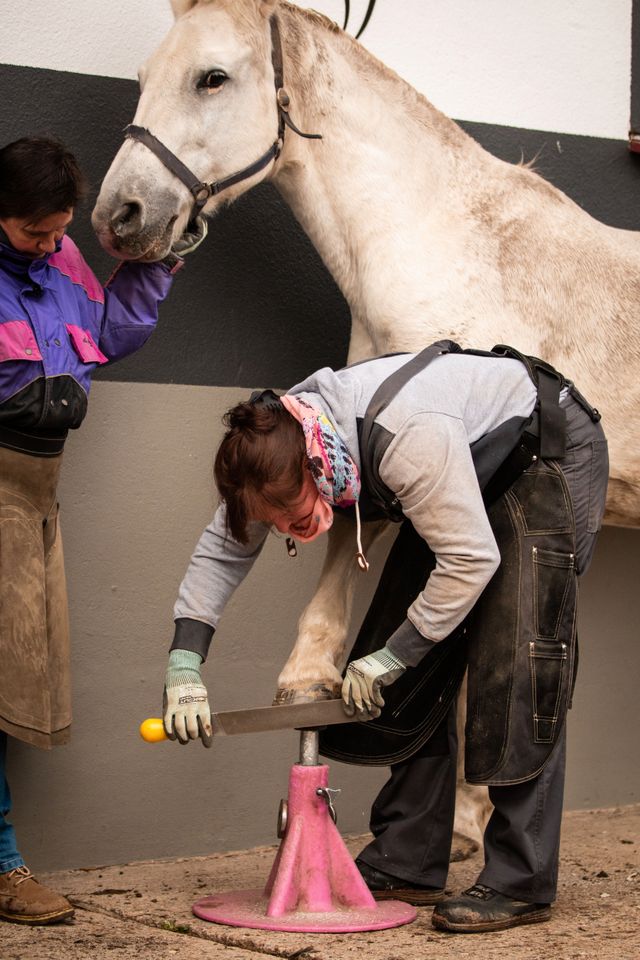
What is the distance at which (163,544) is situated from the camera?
142 inches

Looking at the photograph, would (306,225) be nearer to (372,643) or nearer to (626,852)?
(372,643)

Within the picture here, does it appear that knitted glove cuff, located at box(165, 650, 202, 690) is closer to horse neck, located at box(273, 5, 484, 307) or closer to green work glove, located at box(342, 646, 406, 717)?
green work glove, located at box(342, 646, 406, 717)

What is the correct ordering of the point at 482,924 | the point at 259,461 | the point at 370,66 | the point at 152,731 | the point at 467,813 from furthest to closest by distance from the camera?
the point at 467,813 < the point at 370,66 < the point at 482,924 < the point at 152,731 < the point at 259,461

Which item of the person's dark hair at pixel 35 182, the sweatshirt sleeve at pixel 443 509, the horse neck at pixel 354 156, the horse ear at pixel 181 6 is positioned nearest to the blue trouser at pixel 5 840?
the sweatshirt sleeve at pixel 443 509

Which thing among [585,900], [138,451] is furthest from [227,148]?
[585,900]

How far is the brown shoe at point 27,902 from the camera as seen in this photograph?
2.82 metres

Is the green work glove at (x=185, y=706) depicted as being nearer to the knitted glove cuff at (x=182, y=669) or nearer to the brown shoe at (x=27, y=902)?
the knitted glove cuff at (x=182, y=669)

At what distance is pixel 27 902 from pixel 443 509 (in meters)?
1.34

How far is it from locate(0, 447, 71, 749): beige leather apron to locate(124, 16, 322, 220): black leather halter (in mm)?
827

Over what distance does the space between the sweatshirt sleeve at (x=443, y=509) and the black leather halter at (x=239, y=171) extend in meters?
1.14

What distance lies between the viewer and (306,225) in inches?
140

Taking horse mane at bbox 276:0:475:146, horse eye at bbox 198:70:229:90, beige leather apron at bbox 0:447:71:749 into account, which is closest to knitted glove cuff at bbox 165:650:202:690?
beige leather apron at bbox 0:447:71:749

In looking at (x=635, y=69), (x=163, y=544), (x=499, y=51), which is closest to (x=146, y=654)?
(x=163, y=544)

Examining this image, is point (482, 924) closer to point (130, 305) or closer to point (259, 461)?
point (259, 461)
